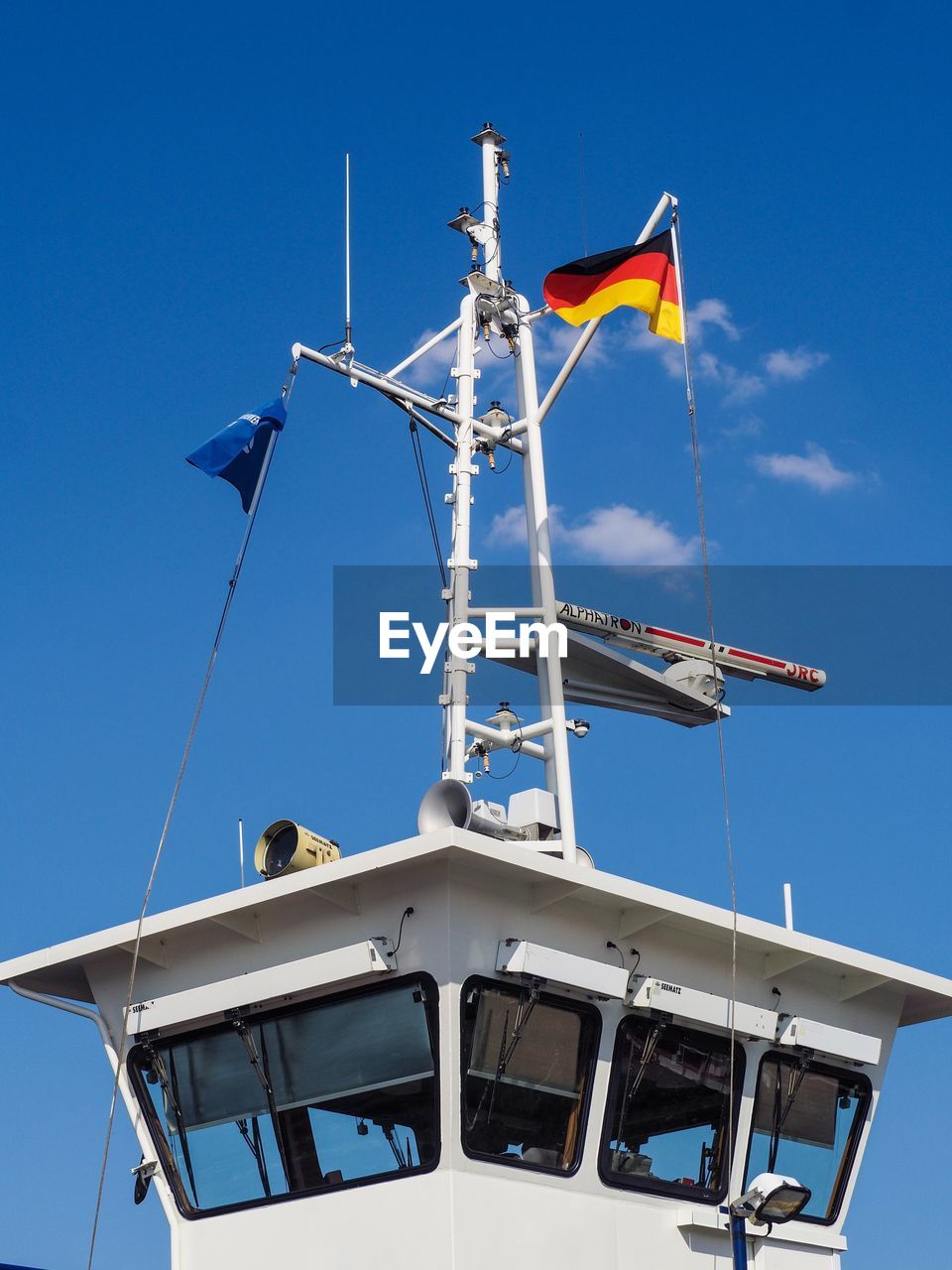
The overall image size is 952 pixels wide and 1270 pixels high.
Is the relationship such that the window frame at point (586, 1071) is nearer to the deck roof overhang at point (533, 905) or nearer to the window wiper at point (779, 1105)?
the deck roof overhang at point (533, 905)

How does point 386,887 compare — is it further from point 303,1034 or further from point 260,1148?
point 260,1148

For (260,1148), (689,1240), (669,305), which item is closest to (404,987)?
(260,1148)

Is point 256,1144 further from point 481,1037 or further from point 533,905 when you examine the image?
point 533,905

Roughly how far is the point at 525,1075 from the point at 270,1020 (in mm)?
2310

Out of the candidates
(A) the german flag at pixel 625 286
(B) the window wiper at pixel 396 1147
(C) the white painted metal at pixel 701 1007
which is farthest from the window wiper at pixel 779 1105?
(A) the german flag at pixel 625 286

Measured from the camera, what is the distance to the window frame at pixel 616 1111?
50.9ft

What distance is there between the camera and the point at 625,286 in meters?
17.8

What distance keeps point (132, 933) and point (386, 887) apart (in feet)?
9.15

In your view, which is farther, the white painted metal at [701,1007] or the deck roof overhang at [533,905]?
the white painted metal at [701,1007]

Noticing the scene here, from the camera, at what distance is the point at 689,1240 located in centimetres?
1598

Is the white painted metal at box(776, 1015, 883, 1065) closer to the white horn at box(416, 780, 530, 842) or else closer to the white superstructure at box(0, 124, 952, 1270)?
the white superstructure at box(0, 124, 952, 1270)

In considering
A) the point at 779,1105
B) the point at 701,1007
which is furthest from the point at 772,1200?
the point at 779,1105

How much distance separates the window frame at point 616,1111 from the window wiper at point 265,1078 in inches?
106

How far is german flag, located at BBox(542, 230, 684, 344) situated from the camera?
17828 millimetres
